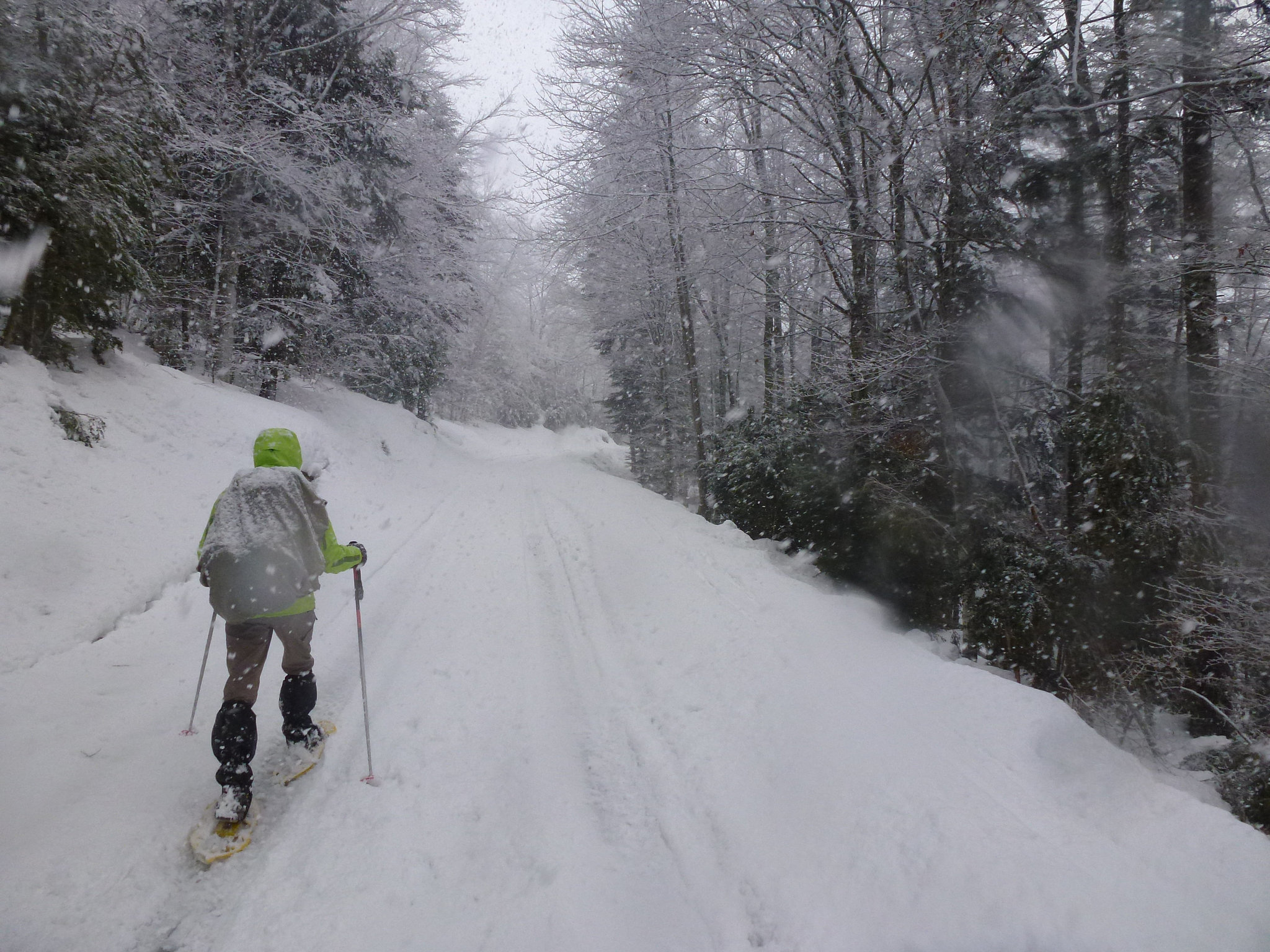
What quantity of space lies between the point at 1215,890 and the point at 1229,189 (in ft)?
21.5

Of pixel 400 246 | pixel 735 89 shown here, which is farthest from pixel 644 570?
pixel 400 246

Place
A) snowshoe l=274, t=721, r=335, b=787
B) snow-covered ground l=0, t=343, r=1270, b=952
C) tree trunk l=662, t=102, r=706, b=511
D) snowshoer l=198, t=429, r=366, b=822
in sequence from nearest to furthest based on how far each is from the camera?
1. snow-covered ground l=0, t=343, r=1270, b=952
2. snowshoer l=198, t=429, r=366, b=822
3. snowshoe l=274, t=721, r=335, b=787
4. tree trunk l=662, t=102, r=706, b=511

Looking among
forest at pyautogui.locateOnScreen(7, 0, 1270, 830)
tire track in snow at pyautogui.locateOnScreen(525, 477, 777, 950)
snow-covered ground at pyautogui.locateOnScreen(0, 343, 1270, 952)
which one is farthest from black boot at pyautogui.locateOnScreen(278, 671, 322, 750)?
forest at pyautogui.locateOnScreen(7, 0, 1270, 830)

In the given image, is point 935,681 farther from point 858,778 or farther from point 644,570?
point 644,570

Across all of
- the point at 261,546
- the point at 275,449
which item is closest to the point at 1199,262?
the point at 275,449

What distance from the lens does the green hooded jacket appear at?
3322 mm

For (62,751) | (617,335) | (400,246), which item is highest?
(400,246)

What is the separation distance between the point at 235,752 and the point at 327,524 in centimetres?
130

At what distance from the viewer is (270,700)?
409 centimetres

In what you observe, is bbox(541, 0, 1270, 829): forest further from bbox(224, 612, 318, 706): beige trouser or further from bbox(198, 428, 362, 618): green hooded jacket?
bbox(224, 612, 318, 706): beige trouser

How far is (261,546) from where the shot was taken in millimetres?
3152

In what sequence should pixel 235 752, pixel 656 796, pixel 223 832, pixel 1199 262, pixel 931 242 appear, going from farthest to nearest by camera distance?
pixel 931 242
pixel 1199 262
pixel 656 796
pixel 235 752
pixel 223 832

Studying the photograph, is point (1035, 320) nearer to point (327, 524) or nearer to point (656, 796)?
point (656, 796)

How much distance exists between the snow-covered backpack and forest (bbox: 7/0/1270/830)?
16.6 ft
